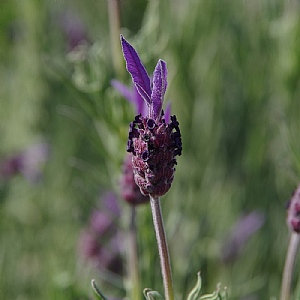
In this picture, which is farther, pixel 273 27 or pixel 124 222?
pixel 273 27

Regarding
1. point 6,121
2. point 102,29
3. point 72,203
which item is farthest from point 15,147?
point 102,29

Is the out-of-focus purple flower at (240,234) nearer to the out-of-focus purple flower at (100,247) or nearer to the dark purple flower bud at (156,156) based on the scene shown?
the out-of-focus purple flower at (100,247)

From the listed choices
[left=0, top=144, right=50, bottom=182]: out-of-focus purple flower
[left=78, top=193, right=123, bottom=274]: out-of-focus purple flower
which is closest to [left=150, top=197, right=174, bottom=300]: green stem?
[left=78, top=193, right=123, bottom=274]: out-of-focus purple flower

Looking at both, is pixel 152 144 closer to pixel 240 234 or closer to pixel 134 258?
pixel 134 258

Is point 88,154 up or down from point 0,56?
down

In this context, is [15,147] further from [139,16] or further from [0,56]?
[139,16]

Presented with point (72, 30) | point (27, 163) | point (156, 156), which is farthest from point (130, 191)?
point (72, 30)

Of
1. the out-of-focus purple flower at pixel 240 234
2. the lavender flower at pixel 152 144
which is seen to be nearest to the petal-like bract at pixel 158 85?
the lavender flower at pixel 152 144

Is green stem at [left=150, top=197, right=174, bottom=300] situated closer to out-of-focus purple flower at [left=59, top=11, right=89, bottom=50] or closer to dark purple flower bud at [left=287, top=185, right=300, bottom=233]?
dark purple flower bud at [left=287, top=185, right=300, bottom=233]
